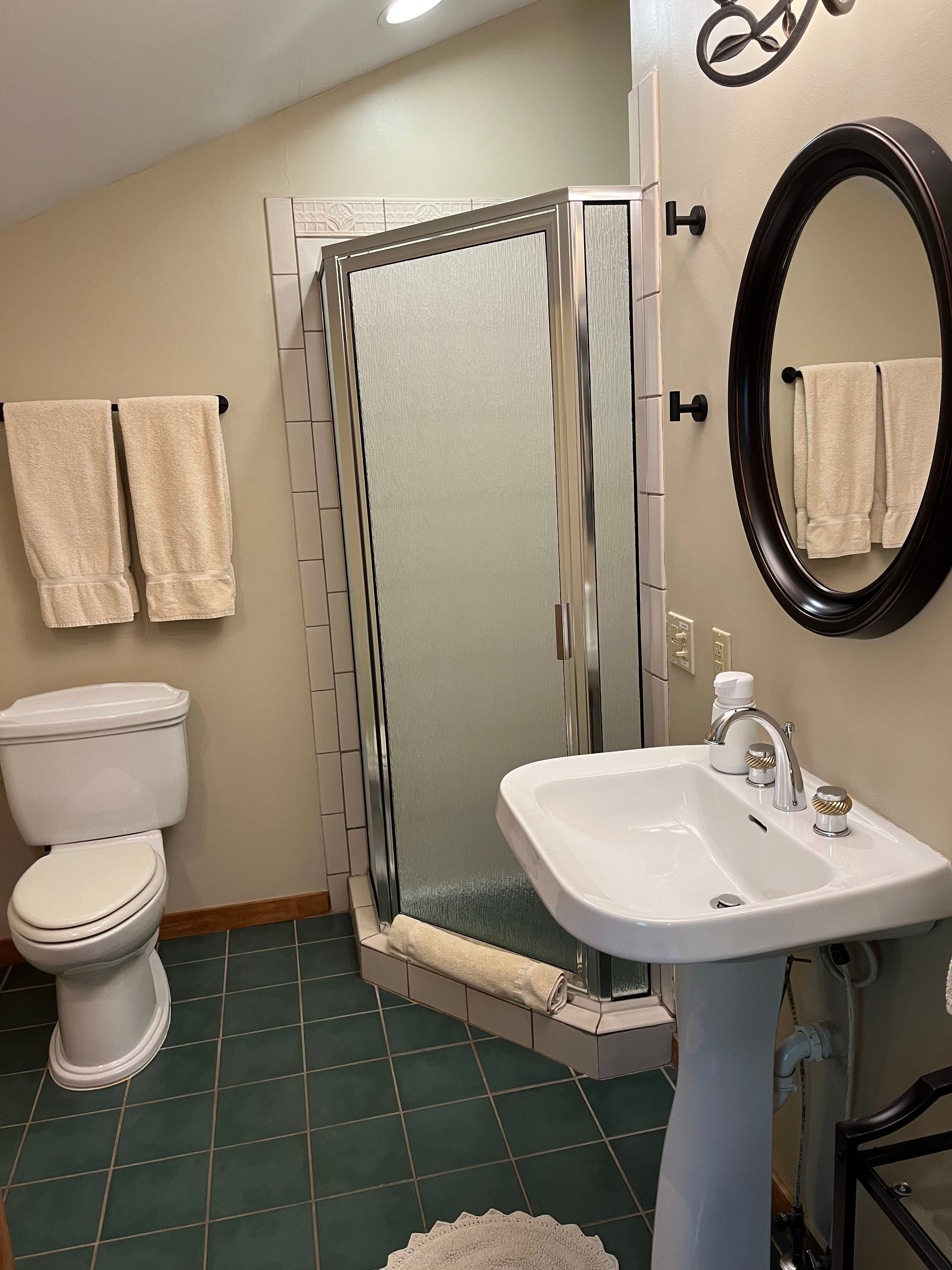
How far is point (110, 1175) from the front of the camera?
1871 millimetres

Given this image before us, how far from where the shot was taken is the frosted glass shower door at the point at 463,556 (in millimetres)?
2004

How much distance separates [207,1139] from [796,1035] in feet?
4.07

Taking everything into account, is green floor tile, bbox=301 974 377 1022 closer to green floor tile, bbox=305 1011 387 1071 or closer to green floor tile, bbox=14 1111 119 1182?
green floor tile, bbox=305 1011 387 1071

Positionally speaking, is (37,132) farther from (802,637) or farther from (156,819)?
(802,637)

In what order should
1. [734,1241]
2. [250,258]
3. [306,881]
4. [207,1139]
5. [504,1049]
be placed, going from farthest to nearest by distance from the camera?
[306,881] < [250,258] < [504,1049] < [207,1139] < [734,1241]

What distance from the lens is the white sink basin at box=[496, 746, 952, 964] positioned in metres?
1.07

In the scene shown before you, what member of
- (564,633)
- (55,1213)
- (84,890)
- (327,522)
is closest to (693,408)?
(564,633)

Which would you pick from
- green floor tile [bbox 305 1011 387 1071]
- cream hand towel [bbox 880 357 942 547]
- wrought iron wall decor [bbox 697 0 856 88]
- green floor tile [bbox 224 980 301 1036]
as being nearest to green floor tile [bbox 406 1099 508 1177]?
green floor tile [bbox 305 1011 387 1071]

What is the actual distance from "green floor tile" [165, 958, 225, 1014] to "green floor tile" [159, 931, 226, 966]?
22 mm

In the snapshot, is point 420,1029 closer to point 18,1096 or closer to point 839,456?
point 18,1096

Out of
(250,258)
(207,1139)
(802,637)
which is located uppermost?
(250,258)

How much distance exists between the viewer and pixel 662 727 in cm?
202

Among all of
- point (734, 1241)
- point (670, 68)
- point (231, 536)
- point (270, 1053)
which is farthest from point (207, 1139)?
point (670, 68)

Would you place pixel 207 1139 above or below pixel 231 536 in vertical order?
below
